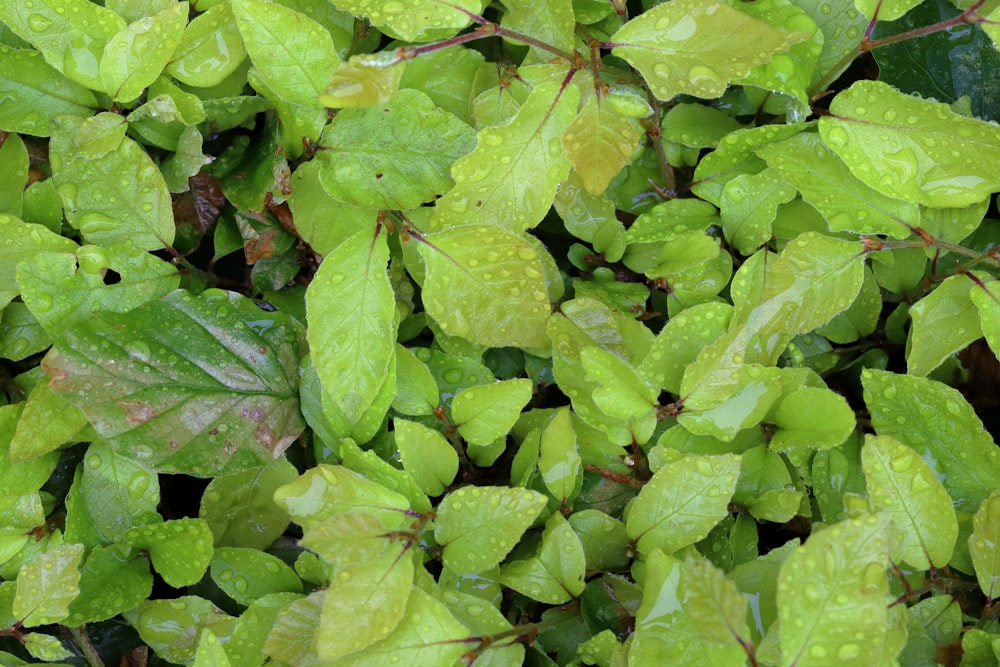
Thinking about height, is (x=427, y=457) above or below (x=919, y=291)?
below

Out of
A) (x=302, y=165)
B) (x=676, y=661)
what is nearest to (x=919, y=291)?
(x=676, y=661)

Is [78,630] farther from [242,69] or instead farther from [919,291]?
[919,291]

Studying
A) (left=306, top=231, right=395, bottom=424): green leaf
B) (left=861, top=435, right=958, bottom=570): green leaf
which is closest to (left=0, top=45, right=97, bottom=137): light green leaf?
(left=306, top=231, right=395, bottom=424): green leaf

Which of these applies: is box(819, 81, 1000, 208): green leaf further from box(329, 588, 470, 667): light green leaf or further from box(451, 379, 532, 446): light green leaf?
box(329, 588, 470, 667): light green leaf

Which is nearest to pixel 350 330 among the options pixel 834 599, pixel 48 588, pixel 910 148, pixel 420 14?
pixel 420 14

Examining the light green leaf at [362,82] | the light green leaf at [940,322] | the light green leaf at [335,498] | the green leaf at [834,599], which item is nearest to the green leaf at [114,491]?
the light green leaf at [335,498]

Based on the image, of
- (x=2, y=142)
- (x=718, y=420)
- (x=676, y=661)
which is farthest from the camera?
(x=2, y=142)
